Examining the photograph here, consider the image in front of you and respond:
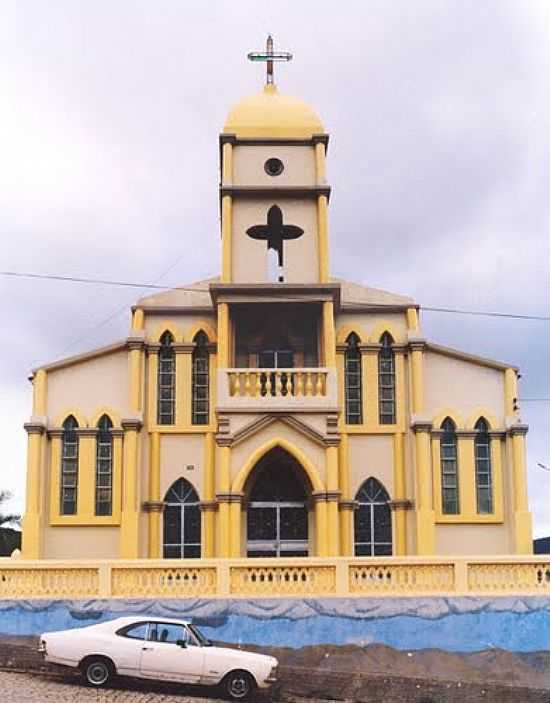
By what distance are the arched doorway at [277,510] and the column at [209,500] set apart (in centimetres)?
78

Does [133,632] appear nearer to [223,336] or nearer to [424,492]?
[223,336]

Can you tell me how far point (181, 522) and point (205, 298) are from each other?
498 centimetres

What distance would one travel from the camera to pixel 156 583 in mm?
18188

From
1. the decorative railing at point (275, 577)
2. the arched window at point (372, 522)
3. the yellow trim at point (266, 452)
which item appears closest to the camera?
the decorative railing at point (275, 577)

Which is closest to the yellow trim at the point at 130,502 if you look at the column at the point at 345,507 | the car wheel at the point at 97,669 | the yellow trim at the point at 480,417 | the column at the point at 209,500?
the column at the point at 209,500

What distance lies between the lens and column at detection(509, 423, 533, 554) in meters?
24.6

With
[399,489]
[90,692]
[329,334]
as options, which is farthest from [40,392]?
[90,692]

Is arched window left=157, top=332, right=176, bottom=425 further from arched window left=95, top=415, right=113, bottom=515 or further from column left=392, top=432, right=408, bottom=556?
column left=392, top=432, right=408, bottom=556

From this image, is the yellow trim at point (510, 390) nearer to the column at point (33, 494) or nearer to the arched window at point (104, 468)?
the arched window at point (104, 468)

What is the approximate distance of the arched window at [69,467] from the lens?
81.7ft

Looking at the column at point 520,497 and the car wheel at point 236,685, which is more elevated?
the column at point 520,497

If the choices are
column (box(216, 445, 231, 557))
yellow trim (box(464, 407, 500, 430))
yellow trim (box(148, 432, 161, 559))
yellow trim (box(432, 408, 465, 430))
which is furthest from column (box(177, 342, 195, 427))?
yellow trim (box(464, 407, 500, 430))

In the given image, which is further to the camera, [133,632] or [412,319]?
[412,319]

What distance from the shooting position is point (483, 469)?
83.3ft
